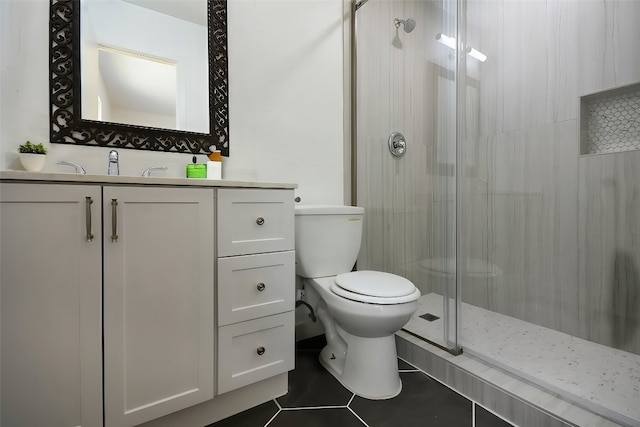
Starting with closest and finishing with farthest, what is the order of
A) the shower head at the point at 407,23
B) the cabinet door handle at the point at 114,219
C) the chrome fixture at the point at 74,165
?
the cabinet door handle at the point at 114,219, the chrome fixture at the point at 74,165, the shower head at the point at 407,23

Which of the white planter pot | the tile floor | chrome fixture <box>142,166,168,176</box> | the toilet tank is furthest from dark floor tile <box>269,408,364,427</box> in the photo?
the white planter pot

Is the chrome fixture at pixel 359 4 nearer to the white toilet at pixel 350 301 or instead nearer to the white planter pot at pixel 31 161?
the white toilet at pixel 350 301

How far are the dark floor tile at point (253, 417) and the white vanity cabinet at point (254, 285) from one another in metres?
0.14

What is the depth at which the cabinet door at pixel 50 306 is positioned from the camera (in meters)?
0.77

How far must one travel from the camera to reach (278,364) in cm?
119

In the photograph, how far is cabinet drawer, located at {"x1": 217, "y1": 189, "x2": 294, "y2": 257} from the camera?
1.05m

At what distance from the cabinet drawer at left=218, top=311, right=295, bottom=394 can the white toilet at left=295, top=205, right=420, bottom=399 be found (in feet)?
0.79

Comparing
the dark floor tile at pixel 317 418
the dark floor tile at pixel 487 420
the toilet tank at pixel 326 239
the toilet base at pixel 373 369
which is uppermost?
the toilet tank at pixel 326 239

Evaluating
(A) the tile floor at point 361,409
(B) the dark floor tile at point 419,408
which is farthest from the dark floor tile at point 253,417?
(B) the dark floor tile at point 419,408

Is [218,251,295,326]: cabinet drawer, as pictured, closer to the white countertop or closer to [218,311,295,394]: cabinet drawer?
[218,311,295,394]: cabinet drawer

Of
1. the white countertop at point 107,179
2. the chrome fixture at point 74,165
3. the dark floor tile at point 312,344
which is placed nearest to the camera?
the white countertop at point 107,179

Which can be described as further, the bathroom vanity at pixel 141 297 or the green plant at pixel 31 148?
the green plant at pixel 31 148

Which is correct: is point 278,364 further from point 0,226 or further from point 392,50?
point 392,50

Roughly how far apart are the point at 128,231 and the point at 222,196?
297 millimetres
